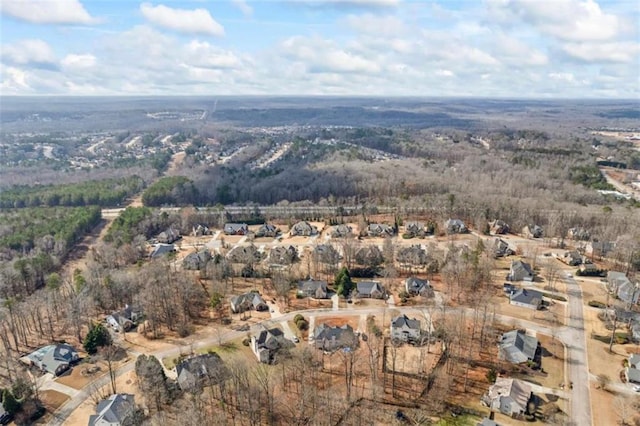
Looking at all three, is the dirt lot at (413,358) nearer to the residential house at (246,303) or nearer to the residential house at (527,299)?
the residential house at (527,299)

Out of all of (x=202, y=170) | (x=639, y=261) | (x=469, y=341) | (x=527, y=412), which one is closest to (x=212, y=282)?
(x=469, y=341)

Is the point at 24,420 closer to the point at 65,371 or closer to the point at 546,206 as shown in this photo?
the point at 65,371

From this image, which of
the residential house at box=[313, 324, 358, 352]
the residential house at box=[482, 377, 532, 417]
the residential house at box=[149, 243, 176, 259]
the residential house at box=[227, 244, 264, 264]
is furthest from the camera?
the residential house at box=[149, 243, 176, 259]

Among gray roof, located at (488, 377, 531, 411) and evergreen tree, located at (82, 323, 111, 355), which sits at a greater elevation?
gray roof, located at (488, 377, 531, 411)

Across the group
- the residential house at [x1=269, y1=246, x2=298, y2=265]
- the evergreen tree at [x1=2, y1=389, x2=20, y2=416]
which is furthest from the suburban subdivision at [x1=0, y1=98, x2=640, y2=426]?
the residential house at [x1=269, y1=246, x2=298, y2=265]

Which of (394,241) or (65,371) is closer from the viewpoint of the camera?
(65,371)

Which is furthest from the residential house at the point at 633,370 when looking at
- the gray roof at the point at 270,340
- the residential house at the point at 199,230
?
the residential house at the point at 199,230

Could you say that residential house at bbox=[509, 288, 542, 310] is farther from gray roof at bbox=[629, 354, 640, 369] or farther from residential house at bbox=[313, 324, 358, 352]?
residential house at bbox=[313, 324, 358, 352]

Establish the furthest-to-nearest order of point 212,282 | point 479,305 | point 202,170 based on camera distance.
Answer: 1. point 202,170
2. point 212,282
3. point 479,305
